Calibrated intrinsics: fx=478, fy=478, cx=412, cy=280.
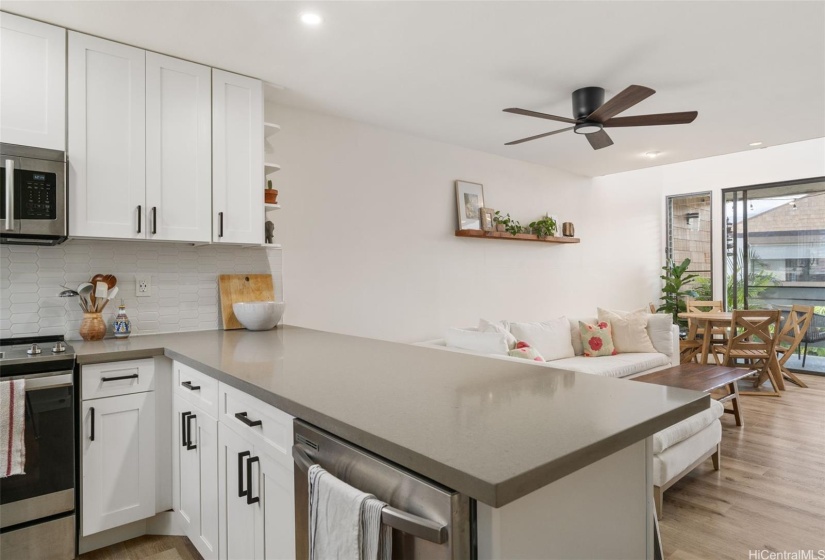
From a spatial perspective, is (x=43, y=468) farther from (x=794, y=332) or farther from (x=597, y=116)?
(x=794, y=332)

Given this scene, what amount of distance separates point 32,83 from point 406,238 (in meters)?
2.62

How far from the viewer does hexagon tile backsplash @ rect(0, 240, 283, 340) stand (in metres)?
2.40

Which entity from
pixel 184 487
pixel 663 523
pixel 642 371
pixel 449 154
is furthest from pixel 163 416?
pixel 642 371

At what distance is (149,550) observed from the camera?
2287 millimetres

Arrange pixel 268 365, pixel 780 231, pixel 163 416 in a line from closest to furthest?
pixel 268 365 → pixel 163 416 → pixel 780 231

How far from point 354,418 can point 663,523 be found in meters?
2.24

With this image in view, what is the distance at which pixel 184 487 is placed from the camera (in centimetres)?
219

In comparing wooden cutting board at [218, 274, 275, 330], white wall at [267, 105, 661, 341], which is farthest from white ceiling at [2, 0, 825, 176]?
wooden cutting board at [218, 274, 275, 330]

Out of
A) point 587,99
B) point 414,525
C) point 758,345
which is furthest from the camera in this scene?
point 758,345

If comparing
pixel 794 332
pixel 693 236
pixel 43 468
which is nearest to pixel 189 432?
pixel 43 468

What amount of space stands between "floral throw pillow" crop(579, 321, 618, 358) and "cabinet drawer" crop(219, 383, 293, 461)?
12.7ft

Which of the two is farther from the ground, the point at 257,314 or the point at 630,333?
the point at 257,314

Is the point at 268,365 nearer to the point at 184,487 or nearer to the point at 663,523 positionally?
the point at 184,487

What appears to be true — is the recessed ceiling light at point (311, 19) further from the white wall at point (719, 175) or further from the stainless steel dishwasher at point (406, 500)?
the white wall at point (719, 175)
